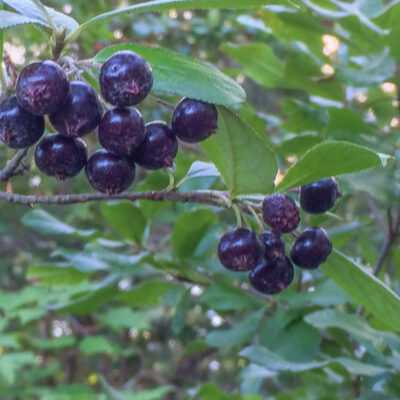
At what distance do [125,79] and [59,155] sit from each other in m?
0.16

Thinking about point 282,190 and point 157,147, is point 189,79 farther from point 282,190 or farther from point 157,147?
point 282,190

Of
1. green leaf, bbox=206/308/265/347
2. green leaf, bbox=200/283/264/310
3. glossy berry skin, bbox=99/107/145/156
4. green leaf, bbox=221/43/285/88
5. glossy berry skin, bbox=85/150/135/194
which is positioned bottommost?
green leaf, bbox=206/308/265/347

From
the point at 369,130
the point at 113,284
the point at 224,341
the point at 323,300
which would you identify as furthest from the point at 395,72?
the point at 113,284

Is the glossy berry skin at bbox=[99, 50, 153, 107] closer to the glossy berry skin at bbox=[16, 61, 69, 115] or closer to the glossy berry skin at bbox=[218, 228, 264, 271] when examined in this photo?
the glossy berry skin at bbox=[16, 61, 69, 115]

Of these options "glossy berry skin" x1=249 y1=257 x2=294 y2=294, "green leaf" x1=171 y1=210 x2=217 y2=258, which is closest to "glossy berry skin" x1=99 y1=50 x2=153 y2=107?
"glossy berry skin" x1=249 y1=257 x2=294 y2=294

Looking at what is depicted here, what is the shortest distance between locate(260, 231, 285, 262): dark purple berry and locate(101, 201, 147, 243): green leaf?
0.66 meters

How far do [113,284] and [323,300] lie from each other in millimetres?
563

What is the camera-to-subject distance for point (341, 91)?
1.58 meters

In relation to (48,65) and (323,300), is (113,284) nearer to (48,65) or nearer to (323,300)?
(323,300)

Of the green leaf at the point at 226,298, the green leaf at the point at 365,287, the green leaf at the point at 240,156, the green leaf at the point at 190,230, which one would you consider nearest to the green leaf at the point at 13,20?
the green leaf at the point at 240,156

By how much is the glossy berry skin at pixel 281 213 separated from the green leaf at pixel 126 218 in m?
0.73

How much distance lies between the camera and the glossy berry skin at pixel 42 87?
641mm

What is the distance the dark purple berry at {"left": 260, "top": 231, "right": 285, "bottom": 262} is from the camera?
2.72 ft

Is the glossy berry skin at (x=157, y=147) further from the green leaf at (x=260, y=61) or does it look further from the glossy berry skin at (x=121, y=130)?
the green leaf at (x=260, y=61)
